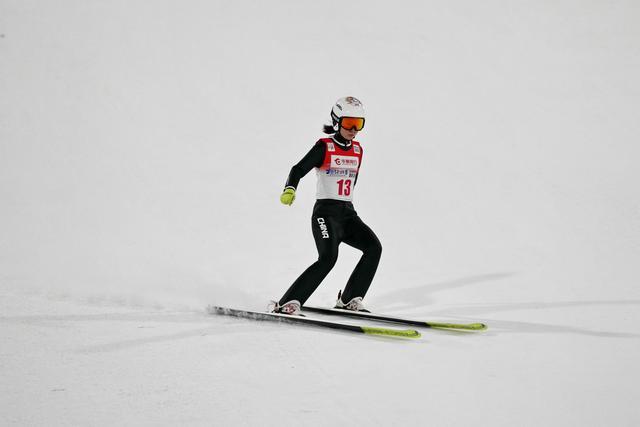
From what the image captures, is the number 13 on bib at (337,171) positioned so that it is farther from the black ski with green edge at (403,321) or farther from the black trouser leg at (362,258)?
the black ski with green edge at (403,321)

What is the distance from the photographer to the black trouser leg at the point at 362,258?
5305 mm

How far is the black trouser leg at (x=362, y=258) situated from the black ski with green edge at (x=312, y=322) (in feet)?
2.46

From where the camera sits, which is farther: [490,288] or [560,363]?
[490,288]

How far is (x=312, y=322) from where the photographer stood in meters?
4.60

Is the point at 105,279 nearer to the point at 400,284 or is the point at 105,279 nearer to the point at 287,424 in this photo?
the point at 400,284

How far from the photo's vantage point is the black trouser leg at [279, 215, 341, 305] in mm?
4945

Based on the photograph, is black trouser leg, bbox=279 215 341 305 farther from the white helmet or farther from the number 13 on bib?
the white helmet

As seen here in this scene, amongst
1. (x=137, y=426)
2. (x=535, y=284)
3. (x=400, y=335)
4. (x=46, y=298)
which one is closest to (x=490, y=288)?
(x=535, y=284)

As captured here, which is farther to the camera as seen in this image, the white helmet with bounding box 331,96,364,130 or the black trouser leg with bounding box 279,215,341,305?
the white helmet with bounding box 331,96,364,130

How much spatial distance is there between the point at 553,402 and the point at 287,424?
127 cm

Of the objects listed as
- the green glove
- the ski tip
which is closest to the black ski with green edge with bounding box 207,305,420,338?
the ski tip

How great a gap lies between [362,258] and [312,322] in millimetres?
916

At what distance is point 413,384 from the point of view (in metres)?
3.40

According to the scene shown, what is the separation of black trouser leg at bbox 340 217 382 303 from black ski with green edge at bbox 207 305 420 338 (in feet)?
2.46
